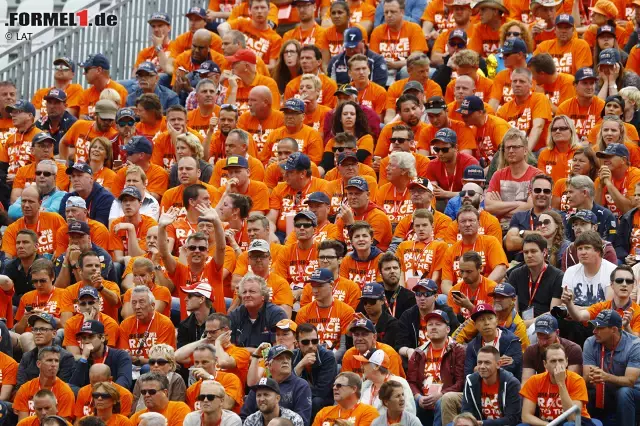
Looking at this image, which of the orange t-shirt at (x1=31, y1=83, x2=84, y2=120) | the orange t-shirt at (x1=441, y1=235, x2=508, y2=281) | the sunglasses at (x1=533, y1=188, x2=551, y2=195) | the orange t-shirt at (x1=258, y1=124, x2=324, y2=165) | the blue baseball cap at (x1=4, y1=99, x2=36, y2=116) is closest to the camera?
the orange t-shirt at (x1=441, y1=235, x2=508, y2=281)

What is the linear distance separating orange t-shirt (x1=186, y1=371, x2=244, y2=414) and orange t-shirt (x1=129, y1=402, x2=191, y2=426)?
0.18 metres

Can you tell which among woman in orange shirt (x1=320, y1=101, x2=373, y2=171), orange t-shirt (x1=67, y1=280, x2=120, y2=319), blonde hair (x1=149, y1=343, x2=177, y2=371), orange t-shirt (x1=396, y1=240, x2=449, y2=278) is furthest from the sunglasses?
orange t-shirt (x1=67, y1=280, x2=120, y2=319)

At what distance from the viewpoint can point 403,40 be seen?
2233 centimetres

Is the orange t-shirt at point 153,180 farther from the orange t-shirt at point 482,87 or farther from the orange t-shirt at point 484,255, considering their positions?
the orange t-shirt at point 484,255

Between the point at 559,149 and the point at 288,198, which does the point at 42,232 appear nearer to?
the point at 288,198

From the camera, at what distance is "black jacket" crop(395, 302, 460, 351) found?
16359 mm

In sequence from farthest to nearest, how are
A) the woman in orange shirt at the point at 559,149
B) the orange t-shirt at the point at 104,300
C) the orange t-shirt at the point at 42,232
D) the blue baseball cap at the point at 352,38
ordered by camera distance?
1. the blue baseball cap at the point at 352,38
2. the woman in orange shirt at the point at 559,149
3. the orange t-shirt at the point at 42,232
4. the orange t-shirt at the point at 104,300

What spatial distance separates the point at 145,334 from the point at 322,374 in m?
1.90

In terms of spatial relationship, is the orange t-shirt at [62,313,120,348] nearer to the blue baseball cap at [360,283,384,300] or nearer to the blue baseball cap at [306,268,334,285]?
the blue baseball cap at [306,268,334,285]

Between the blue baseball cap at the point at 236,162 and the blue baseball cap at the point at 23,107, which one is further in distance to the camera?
the blue baseball cap at the point at 23,107

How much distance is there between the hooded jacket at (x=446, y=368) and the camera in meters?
15.8

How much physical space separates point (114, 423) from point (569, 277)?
4.35 meters

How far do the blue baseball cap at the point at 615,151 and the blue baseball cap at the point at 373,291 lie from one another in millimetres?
3075

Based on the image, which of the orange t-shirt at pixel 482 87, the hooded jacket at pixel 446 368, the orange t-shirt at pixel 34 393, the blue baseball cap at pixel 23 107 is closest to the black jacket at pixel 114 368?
the orange t-shirt at pixel 34 393
